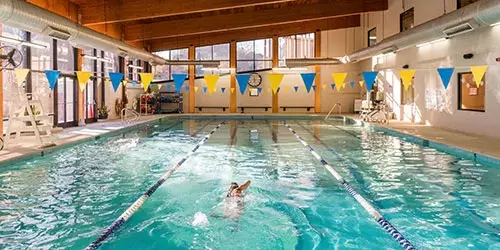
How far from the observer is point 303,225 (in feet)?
13.5

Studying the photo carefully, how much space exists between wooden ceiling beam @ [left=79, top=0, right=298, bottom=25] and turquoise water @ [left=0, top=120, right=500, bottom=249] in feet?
14.8

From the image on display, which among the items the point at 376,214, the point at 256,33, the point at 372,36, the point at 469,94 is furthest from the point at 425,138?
the point at 256,33

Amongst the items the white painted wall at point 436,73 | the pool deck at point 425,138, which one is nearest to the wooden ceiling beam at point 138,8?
the pool deck at point 425,138

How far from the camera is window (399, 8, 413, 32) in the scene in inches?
549

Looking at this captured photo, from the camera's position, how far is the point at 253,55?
21.8 m

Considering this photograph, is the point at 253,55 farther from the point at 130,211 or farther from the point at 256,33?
the point at 130,211

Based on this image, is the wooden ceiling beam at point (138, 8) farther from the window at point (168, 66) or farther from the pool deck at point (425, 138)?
the window at point (168, 66)

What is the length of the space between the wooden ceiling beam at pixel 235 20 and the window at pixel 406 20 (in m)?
1.36

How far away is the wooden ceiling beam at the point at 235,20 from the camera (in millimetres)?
15945

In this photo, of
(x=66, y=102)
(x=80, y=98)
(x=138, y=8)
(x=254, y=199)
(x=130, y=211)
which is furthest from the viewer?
(x=80, y=98)

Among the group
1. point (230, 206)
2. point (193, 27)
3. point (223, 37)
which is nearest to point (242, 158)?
point (230, 206)

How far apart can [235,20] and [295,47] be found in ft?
19.9

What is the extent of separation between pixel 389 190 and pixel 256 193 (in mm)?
1683

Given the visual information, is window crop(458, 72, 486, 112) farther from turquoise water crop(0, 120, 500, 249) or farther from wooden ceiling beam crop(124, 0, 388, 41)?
wooden ceiling beam crop(124, 0, 388, 41)
